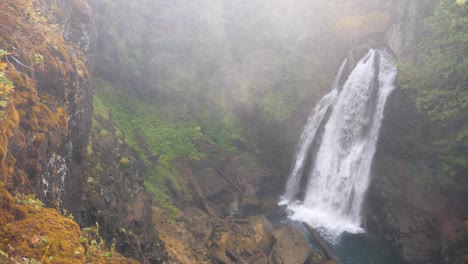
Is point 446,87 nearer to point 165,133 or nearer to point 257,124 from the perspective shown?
point 257,124

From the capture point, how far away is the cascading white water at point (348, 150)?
19.0 metres

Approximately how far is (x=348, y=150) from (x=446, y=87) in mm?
6201

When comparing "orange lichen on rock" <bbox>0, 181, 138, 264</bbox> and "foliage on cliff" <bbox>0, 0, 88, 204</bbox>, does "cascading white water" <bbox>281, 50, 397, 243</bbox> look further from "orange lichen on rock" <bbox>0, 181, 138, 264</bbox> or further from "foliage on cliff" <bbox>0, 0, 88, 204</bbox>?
"orange lichen on rock" <bbox>0, 181, 138, 264</bbox>

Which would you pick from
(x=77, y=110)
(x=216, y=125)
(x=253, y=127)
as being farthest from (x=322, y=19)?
(x=77, y=110)

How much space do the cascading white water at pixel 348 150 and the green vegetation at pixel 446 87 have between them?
2298mm

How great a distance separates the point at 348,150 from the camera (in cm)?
1994

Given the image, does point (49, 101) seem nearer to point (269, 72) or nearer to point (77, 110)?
point (77, 110)

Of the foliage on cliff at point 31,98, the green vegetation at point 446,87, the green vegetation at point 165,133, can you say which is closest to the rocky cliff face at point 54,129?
the foliage on cliff at point 31,98

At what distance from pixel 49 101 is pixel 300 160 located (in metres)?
17.8

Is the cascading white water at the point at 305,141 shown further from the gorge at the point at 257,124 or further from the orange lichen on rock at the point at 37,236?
the orange lichen on rock at the point at 37,236

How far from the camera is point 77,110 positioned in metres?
7.21

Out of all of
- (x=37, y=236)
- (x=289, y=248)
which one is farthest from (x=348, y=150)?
(x=37, y=236)

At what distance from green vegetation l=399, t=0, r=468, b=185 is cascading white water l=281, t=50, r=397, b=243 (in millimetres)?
2298

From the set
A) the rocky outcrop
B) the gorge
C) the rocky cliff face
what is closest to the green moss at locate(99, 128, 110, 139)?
the gorge
